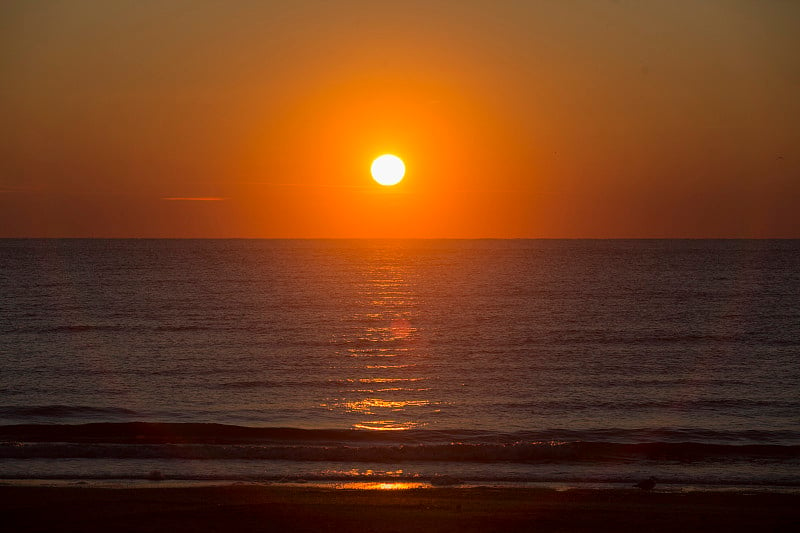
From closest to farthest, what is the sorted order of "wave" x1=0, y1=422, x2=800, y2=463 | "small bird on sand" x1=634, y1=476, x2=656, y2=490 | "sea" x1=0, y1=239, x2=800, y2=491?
"small bird on sand" x1=634, y1=476, x2=656, y2=490
"sea" x1=0, y1=239, x2=800, y2=491
"wave" x1=0, y1=422, x2=800, y2=463

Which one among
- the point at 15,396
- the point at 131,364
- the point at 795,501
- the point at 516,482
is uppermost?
the point at 131,364

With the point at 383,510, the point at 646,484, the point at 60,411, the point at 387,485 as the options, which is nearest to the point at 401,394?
the point at 60,411

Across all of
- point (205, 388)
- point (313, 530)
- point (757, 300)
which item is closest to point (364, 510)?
point (313, 530)

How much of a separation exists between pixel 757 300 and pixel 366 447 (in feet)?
188

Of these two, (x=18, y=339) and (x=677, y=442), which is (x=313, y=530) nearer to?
(x=677, y=442)

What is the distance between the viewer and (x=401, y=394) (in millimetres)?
25219

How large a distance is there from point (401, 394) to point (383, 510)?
43.4ft

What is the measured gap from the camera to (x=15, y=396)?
23.9 meters

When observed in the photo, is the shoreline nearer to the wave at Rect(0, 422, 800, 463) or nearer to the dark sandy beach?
the dark sandy beach

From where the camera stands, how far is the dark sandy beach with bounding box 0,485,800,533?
1120cm

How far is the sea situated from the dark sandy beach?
5.05ft

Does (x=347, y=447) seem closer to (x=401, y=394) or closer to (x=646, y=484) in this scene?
(x=646, y=484)

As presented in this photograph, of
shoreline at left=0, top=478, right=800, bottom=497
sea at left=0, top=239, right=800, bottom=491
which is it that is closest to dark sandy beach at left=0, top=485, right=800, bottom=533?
shoreline at left=0, top=478, right=800, bottom=497

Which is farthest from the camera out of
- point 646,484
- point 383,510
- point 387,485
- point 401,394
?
point 401,394
